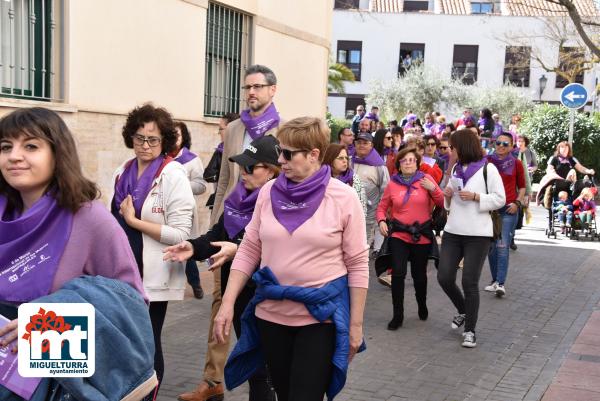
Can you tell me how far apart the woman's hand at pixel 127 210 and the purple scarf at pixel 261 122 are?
120cm

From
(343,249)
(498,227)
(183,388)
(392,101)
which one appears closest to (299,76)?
(498,227)

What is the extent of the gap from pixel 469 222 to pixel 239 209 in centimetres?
332

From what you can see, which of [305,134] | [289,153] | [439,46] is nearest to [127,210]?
[289,153]

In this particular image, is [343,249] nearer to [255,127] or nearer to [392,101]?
[255,127]

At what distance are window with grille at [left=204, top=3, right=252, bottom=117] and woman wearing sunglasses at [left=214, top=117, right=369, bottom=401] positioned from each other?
8.28m

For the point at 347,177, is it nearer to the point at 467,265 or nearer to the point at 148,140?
the point at 467,265

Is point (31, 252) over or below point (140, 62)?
below

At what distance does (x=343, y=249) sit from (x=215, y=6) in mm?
8774

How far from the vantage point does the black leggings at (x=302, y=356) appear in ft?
12.4

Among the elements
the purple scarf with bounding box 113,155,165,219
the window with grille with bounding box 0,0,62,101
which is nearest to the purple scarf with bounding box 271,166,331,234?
the purple scarf with bounding box 113,155,165,219

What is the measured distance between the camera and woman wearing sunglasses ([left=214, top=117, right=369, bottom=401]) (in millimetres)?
3805

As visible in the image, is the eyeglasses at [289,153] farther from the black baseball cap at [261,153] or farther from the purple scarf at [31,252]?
the purple scarf at [31,252]

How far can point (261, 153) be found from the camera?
15.1 feet

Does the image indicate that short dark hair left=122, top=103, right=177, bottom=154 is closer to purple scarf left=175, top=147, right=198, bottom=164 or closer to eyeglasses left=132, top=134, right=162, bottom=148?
eyeglasses left=132, top=134, right=162, bottom=148
